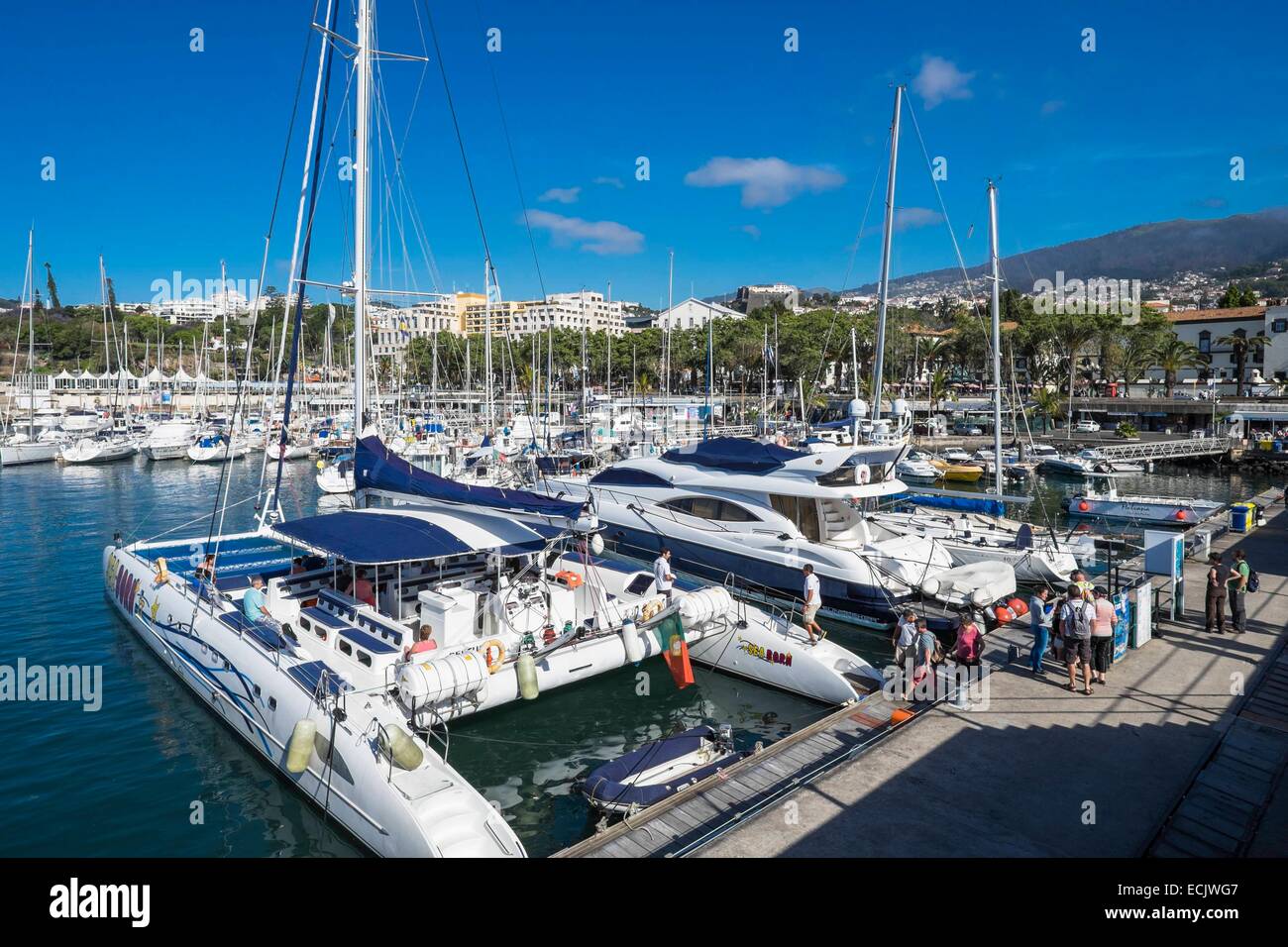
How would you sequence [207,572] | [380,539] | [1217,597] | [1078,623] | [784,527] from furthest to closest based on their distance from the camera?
[784,527]
[207,572]
[1217,597]
[380,539]
[1078,623]

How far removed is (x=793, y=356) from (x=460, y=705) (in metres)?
70.7

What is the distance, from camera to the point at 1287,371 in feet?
237

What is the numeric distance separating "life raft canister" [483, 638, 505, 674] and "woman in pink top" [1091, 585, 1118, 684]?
25.4 feet

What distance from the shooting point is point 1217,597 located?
41.9 feet

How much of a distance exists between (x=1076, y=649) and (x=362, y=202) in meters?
15.0

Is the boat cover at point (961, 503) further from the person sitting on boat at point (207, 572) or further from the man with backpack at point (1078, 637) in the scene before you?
the person sitting on boat at point (207, 572)

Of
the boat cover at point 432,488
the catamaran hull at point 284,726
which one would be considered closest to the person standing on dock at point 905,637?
the boat cover at point 432,488

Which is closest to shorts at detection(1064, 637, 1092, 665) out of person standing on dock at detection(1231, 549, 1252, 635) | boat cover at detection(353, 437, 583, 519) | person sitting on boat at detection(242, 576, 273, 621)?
person standing on dock at detection(1231, 549, 1252, 635)

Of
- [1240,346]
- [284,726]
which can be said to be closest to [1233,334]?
[1240,346]

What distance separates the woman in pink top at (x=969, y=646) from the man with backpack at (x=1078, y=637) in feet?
3.51

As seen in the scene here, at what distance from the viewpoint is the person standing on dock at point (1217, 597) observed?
12.8m

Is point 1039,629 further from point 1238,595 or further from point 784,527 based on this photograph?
point 784,527

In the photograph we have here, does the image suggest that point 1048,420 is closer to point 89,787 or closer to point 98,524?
point 98,524
